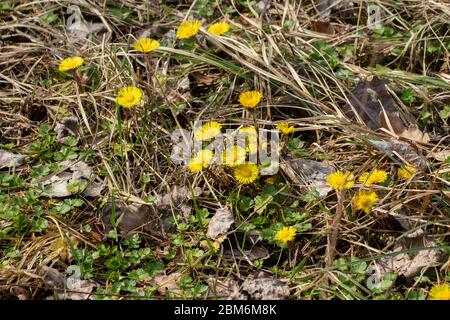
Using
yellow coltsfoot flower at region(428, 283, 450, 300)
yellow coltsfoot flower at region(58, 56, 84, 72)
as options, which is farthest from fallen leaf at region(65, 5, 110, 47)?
yellow coltsfoot flower at region(428, 283, 450, 300)

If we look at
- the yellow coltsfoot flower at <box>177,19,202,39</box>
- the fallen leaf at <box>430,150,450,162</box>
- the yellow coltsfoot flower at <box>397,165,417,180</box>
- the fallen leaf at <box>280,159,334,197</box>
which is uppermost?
the yellow coltsfoot flower at <box>177,19,202,39</box>

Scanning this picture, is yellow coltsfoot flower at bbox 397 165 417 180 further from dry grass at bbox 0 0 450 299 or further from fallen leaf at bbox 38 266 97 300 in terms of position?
fallen leaf at bbox 38 266 97 300

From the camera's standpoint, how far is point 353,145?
8.30 ft

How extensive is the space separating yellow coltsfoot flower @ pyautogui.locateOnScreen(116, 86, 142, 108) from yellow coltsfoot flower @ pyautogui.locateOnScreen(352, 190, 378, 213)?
91cm

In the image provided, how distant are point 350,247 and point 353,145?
447 mm

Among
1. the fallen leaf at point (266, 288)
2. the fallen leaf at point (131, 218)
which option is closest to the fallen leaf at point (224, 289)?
the fallen leaf at point (266, 288)

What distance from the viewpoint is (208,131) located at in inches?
99.7

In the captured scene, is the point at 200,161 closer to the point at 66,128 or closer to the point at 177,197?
the point at 177,197

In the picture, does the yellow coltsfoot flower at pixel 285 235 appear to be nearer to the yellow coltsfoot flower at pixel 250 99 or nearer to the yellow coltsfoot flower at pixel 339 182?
the yellow coltsfoot flower at pixel 339 182

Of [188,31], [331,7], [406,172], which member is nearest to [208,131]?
[188,31]

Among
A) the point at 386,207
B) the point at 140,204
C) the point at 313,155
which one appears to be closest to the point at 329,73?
the point at 313,155

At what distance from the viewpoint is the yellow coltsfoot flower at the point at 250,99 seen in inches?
99.1

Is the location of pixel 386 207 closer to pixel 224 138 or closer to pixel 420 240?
pixel 420 240

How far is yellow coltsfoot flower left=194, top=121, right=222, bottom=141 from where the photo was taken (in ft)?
8.27
